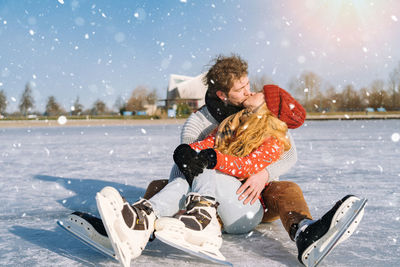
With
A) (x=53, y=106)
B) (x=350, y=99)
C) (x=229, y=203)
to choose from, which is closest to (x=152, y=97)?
(x=53, y=106)

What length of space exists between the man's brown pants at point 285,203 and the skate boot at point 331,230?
0.19 metres

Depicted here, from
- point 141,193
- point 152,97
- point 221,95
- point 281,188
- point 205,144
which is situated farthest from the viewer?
point 152,97

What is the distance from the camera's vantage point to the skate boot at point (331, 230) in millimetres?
1773

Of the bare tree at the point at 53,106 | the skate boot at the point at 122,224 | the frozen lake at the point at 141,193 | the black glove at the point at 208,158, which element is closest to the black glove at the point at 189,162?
the black glove at the point at 208,158

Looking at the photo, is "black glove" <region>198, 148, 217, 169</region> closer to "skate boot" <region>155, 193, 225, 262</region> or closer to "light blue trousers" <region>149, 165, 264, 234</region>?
"light blue trousers" <region>149, 165, 264, 234</region>

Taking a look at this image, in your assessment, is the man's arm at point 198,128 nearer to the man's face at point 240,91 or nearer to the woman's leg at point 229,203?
the man's face at point 240,91

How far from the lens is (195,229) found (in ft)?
6.14

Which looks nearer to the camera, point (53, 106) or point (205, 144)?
point (205, 144)

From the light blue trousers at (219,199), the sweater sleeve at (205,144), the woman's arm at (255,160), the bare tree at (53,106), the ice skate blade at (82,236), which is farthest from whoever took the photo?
the bare tree at (53,106)

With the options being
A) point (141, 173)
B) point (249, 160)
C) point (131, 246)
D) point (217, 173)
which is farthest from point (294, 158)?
point (141, 173)

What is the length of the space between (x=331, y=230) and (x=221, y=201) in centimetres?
60

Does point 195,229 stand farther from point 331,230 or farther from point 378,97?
point 378,97

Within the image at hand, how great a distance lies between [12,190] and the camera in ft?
13.3

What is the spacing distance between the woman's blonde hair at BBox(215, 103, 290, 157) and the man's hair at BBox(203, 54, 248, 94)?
0.23 meters
